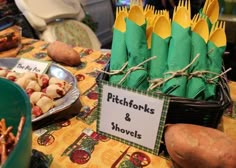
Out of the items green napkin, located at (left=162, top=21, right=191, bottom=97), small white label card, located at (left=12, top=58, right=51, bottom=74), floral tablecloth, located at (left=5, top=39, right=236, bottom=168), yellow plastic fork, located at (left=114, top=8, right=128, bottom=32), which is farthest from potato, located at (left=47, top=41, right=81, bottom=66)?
green napkin, located at (left=162, top=21, right=191, bottom=97)

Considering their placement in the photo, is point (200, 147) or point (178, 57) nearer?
point (200, 147)

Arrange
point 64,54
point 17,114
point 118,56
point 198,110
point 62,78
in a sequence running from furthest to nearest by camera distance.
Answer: point 64,54 → point 62,78 → point 118,56 → point 198,110 → point 17,114

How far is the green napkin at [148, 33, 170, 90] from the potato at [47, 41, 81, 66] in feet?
1.65

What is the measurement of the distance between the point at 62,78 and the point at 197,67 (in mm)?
480

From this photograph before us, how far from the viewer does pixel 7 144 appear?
0.44 m

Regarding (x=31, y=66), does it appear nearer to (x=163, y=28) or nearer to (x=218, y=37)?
(x=163, y=28)

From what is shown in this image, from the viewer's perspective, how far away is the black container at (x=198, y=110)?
1.86ft

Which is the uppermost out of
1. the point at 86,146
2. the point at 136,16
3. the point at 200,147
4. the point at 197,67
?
the point at 136,16

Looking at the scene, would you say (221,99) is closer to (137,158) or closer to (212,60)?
(212,60)

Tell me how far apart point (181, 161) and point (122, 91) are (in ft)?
0.67

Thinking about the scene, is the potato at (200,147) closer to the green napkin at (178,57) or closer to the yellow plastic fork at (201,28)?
the green napkin at (178,57)

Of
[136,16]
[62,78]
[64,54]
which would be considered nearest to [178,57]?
[136,16]

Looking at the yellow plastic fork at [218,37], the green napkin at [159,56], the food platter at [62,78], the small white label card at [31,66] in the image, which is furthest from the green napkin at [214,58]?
the small white label card at [31,66]

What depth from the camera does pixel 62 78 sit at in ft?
2.97
